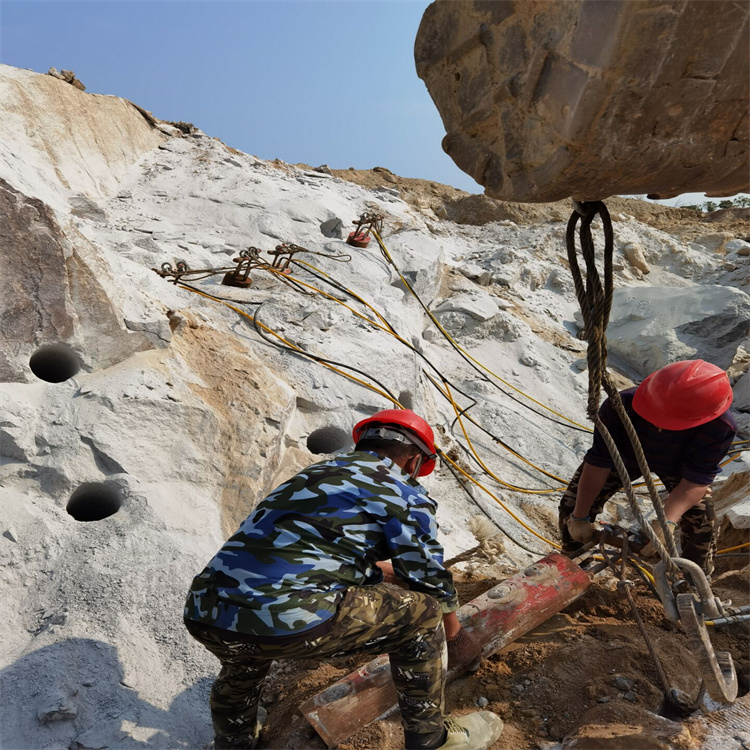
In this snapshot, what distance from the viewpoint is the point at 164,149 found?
11336 mm

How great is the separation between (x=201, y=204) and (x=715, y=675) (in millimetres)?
8704

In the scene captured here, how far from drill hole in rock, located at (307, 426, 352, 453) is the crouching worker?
263cm

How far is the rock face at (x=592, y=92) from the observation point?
1312 mm

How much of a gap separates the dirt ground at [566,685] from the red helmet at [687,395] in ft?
3.19

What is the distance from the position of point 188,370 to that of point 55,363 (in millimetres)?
842

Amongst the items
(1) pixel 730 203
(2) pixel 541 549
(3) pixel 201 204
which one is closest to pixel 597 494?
(2) pixel 541 549

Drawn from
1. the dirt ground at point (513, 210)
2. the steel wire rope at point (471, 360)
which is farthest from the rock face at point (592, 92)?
the dirt ground at point (513, 210)

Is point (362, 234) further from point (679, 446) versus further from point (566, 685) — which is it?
point (566, 685)

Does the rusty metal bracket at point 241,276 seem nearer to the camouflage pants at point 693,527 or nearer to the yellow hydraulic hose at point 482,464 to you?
the yellow hydraulic hose at point 482,464

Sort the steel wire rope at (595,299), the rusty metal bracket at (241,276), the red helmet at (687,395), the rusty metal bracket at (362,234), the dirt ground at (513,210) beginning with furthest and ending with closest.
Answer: the dirt ground at (513,210)
the rusty metal bracket at (362,234)
the rusty metal bracket at (241,276)
the red helmet at (687,395)
the steel wire rope at (595,299)

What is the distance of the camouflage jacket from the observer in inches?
76.2

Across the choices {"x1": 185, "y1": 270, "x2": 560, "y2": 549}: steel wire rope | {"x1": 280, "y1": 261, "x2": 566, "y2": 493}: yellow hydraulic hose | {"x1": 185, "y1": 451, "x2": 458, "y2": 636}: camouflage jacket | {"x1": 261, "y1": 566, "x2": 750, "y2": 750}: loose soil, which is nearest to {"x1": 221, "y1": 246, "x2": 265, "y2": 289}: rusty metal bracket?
{"x1": 280, "y1": 261, "x2": 566, "y2": 493}: yellow hydraulic hose

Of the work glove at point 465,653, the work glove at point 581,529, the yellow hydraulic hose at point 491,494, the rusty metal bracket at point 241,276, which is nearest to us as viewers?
the work glove at point 465,653

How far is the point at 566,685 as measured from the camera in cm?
259
